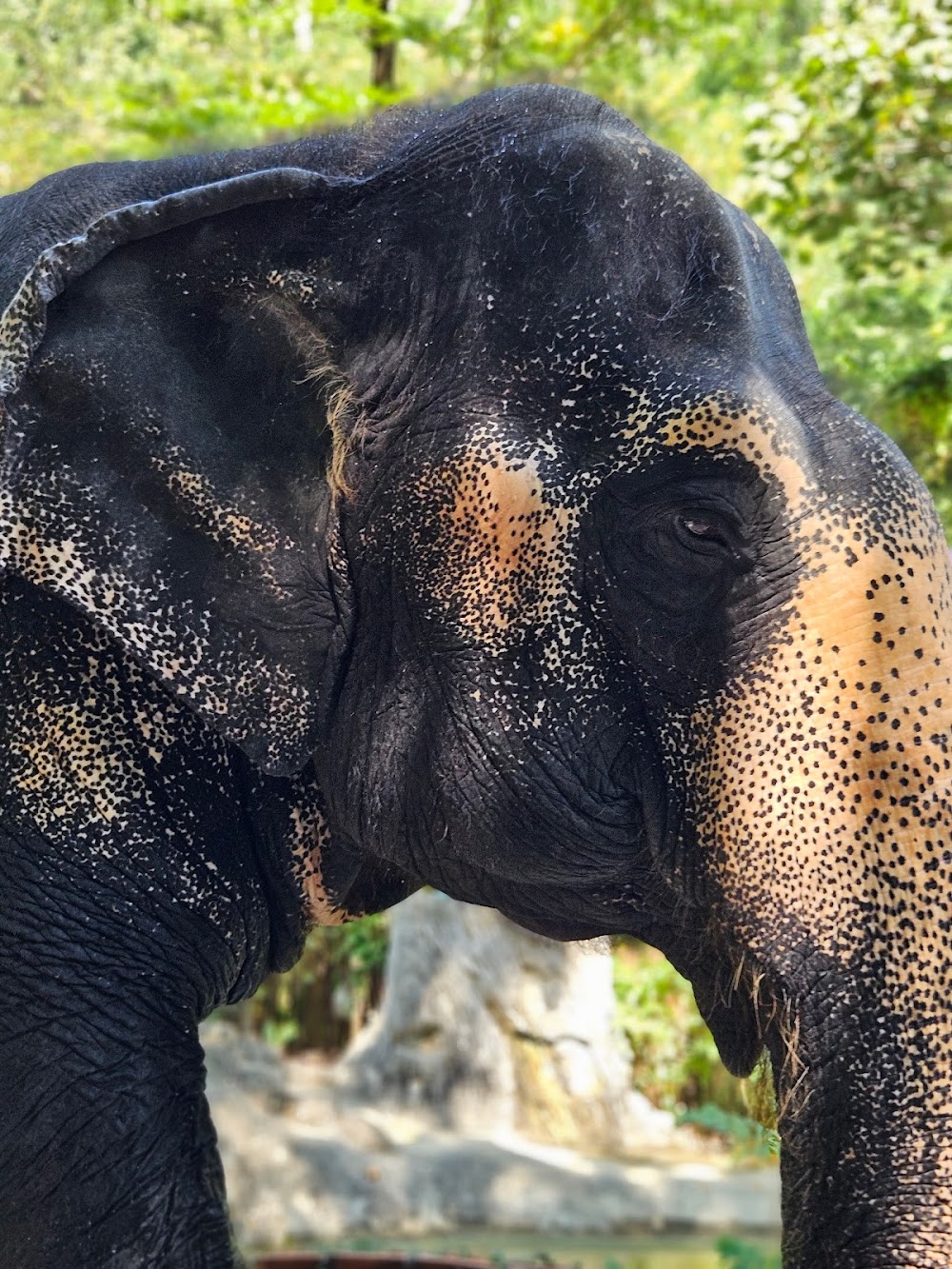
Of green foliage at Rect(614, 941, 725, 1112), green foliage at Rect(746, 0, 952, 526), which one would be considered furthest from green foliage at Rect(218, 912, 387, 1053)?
green foliage at Rect(746, 0, 952, 526)

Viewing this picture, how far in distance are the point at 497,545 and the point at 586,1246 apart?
6454 mm

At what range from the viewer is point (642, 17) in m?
8.12

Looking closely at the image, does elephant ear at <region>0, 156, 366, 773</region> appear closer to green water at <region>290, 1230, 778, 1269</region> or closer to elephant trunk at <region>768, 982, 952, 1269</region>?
elephant trunk at <region>768, 982, 952, 1269</region>

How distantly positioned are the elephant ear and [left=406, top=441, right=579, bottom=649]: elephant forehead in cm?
16

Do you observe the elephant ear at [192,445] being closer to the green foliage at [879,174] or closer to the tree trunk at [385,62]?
the green foliage at [879,174]

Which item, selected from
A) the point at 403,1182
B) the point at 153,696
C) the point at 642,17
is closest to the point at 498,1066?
the point at 403,1182

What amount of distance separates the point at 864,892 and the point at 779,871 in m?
0.09

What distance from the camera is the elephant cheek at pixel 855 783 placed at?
1.47 m

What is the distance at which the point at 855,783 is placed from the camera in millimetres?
1517

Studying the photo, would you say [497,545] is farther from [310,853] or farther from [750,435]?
[310,853]

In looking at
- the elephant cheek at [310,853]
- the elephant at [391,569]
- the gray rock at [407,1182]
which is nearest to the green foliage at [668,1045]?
the gray rock at [407,1182]

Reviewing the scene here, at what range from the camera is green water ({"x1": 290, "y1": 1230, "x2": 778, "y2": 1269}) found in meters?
6.97

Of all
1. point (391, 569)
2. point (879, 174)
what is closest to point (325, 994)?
point (879, 174)

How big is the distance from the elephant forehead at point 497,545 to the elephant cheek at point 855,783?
24cm
